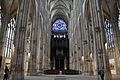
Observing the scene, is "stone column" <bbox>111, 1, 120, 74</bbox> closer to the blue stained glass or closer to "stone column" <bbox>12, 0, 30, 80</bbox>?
"stone column" <bbox>12, 0, 30, 80</bbox>

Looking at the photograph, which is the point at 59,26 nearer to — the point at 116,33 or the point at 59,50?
the point at 59,50

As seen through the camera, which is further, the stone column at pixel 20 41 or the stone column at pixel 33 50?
the stone column at pixel 33 50

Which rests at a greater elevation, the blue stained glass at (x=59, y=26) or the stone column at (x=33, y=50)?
the blue stained glass at (x=59, y=26)

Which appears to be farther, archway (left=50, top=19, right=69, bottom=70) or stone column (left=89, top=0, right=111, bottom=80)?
archway (left=50, top=19, right=69, bottom=70)

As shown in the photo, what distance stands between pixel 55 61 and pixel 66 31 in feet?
51.2

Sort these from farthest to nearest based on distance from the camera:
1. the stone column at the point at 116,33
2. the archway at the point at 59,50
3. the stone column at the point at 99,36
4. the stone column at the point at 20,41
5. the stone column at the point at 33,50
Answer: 1. the archway at the point at 59,50
2. the stone column at the point at 116,33
3. the stone column at the point at 33,50
4. the stone column at the point at 99,36
5. the stone column at the point at 20,41

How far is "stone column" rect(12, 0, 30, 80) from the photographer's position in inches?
510

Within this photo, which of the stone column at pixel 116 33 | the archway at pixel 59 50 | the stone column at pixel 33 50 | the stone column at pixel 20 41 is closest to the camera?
the stone column at pixel 20 41

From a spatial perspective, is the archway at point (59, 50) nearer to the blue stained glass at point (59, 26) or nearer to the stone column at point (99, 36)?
the blue stained glass at point (59, 26)

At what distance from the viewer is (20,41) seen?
47.5 feet

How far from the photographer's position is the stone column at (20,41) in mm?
12945

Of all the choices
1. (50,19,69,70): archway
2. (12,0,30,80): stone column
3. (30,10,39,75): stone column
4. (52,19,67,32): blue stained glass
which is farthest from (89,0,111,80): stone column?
(52,19,67,32): blue stained glass

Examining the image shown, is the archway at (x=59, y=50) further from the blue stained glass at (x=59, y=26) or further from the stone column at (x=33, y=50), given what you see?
the stone column at (x=33, y=50)

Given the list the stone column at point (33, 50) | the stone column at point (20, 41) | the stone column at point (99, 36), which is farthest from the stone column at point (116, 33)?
Answer: the stone column at point (20, 41)
